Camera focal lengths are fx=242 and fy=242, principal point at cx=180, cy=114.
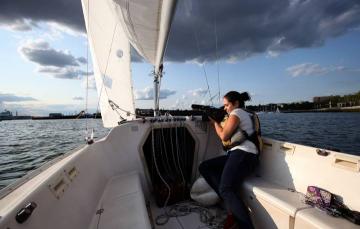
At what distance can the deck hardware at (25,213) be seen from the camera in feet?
4.12

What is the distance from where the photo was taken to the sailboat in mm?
1729

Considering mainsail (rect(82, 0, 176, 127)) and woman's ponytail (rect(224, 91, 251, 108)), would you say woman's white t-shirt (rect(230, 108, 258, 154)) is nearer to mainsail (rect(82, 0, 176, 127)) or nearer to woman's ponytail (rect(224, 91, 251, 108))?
woman's ponytail (rect(224, 91, 251, 108))

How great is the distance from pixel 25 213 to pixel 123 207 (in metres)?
1.10

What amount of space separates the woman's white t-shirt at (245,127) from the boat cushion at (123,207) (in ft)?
3.90

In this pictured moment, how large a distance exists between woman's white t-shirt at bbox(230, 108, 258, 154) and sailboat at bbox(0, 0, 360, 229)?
0.37 meters

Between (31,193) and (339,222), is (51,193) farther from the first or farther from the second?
(339,222)

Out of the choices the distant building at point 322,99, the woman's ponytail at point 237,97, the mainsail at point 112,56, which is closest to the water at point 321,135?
the woman's ponytail at point 237,97

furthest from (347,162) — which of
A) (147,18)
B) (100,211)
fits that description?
(147,18)

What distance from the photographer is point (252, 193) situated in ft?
8.28

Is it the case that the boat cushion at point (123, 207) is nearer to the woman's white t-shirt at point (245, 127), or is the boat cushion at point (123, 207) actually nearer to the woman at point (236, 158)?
the woman at point (236, 158)

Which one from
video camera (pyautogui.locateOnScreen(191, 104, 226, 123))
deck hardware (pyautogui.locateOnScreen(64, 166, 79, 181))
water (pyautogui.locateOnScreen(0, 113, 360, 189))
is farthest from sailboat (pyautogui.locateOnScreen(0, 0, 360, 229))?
water (pyautogui.locateOnScreen(0, 113, 360, 189))

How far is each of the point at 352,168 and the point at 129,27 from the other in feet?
10.8

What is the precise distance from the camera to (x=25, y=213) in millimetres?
1302

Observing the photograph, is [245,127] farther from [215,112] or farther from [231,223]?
[231,223]
